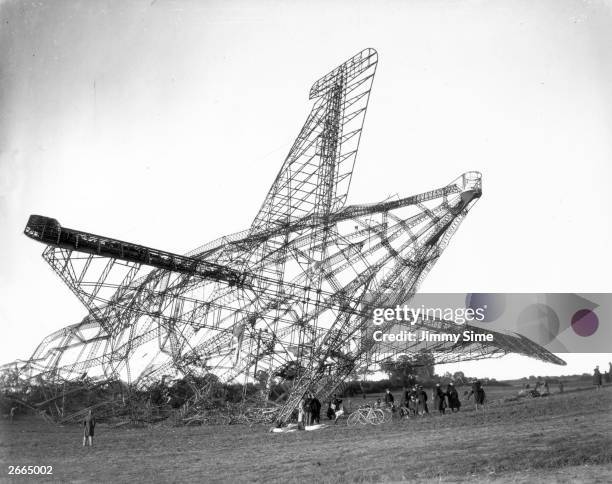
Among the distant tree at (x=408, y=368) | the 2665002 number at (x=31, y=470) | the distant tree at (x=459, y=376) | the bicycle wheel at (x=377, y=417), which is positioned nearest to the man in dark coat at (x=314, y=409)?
the bicycle wheel at (x=377, y=417)

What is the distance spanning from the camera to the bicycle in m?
27.5

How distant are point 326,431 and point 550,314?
39.7 ft

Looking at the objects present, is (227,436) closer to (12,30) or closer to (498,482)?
(498,482)

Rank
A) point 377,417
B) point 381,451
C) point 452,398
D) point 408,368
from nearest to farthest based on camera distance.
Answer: point 381,451, point 377,417, point 452,398, point 408,368

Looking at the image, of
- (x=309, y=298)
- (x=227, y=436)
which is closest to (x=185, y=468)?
(x=227, y=436)

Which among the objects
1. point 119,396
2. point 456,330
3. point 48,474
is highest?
point 456,330

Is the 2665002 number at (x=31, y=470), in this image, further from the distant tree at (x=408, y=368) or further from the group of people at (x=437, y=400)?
Answer: the distant tree at (x=408, y=368)

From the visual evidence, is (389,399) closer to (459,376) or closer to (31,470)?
(31,470)

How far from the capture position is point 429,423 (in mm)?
24734

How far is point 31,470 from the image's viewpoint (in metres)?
20.8

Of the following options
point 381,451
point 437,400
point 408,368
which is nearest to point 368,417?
point 437,400

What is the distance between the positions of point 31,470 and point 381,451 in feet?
40.8

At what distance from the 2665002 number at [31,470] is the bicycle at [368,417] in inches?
518

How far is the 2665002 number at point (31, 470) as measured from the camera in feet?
66.9
